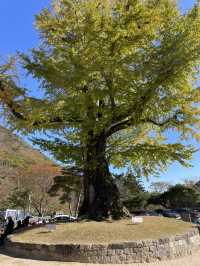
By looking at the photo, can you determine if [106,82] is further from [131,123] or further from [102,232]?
[102,232]

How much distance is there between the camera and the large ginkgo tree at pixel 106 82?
52.3 ft

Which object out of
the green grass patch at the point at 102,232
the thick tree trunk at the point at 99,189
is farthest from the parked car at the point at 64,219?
the green grass patch at the point at 102,232

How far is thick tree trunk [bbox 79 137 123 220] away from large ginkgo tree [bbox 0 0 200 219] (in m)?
0.05

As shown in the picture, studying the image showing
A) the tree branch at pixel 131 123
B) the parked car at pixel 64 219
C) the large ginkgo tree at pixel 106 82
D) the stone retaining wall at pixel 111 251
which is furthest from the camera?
the parked car at pixel 64 219

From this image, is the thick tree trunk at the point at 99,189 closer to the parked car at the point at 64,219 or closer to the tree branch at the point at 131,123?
the tree branch at the point at 131,123

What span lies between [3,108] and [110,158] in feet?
19.7

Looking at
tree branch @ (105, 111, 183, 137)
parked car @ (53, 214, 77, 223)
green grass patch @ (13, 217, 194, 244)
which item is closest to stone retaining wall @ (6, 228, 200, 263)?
green grass patch @ (13, 217, 194, 244)

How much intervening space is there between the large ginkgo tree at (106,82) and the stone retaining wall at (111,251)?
455 centimetres

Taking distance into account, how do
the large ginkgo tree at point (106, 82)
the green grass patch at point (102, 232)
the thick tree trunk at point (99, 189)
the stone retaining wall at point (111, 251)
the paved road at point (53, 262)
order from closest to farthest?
the paved road at point (53, 262)
the stone retaining wall at point (111, 251)
the green grass patch at point (102, 232)
the large ginkgo tree at point (106, 82)
the thick tree trunk at point (99, 189)

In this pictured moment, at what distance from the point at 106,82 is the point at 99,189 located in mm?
5247

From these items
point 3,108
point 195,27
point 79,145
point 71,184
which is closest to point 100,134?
point 79,145

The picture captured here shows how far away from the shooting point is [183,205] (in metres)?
64.1

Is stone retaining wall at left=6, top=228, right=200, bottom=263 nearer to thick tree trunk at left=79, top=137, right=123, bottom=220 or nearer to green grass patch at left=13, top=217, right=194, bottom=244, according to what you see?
green grass patch at left=13, top=217, right=194, bottom=244

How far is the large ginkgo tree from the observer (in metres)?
15.9
